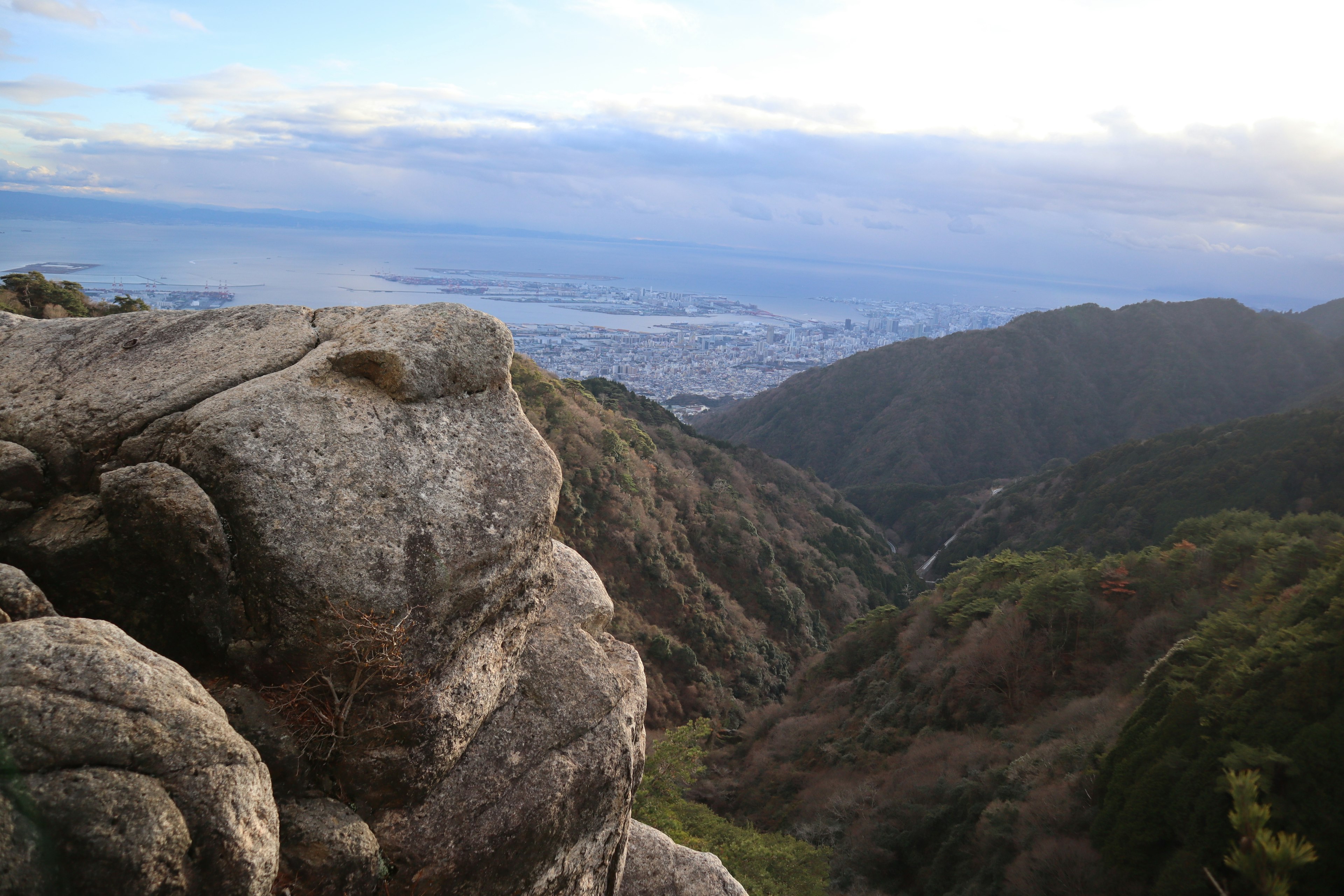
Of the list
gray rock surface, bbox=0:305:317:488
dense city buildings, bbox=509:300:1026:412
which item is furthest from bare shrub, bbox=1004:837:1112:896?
dense city buildings, bbox=509:300:1026:412

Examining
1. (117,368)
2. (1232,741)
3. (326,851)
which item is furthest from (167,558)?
(1232,741)

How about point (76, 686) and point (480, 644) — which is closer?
point (76, 686)

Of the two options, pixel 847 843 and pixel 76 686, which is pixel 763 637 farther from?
pixel 76 686

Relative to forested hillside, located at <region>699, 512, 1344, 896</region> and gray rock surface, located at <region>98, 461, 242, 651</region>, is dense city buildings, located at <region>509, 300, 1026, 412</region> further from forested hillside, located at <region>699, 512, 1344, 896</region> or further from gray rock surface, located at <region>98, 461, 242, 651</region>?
gray rock surface, located at <region>98, 461, 242, 651</region>

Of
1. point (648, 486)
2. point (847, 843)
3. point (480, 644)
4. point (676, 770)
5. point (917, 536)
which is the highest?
point (480, 644)

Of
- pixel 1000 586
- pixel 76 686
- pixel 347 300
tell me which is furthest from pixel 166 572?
pixel 347 300

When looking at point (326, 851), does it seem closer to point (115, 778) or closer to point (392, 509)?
point (115, 778)
